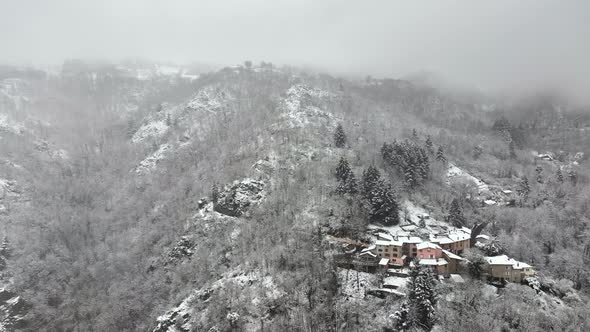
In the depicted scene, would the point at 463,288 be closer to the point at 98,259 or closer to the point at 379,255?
the point at 379,255

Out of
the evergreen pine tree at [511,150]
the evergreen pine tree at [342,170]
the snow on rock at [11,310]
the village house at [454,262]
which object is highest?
the evergreen pine tree at [342,170]

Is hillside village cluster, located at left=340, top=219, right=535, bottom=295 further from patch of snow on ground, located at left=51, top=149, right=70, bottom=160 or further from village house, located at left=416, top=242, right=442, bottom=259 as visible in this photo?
patch of snow on ground, located at left=51, top=149, right=70, bottom=160

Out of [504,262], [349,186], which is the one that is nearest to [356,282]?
[504,262]

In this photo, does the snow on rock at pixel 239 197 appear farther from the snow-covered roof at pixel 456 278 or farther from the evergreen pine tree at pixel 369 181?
the snow-covered roof at pixel 456 278

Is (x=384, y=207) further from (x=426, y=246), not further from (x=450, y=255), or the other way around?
(x=450, y=255)

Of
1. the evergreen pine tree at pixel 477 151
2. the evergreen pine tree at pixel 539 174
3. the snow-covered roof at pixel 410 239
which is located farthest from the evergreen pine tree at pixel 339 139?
the evergreen pine tree at pixel 539 174

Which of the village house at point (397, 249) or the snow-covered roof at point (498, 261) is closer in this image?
the snow-covered roof at point (498, 261)

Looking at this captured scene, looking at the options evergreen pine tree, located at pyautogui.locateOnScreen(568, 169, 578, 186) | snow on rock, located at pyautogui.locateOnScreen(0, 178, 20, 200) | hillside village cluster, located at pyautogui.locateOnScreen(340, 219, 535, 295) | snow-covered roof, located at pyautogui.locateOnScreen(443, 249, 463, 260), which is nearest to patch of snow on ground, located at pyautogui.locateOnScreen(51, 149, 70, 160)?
snow on rock, located at pyautogui.locateOnScreen(0, 178, 20, 200)

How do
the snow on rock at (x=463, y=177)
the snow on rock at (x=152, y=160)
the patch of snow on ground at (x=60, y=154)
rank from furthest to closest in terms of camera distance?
the patch of snow on ground at (x=60, y=154)
the snow on rock at (x=152, y=160)
the snow on rock at (x=463, y=177)
